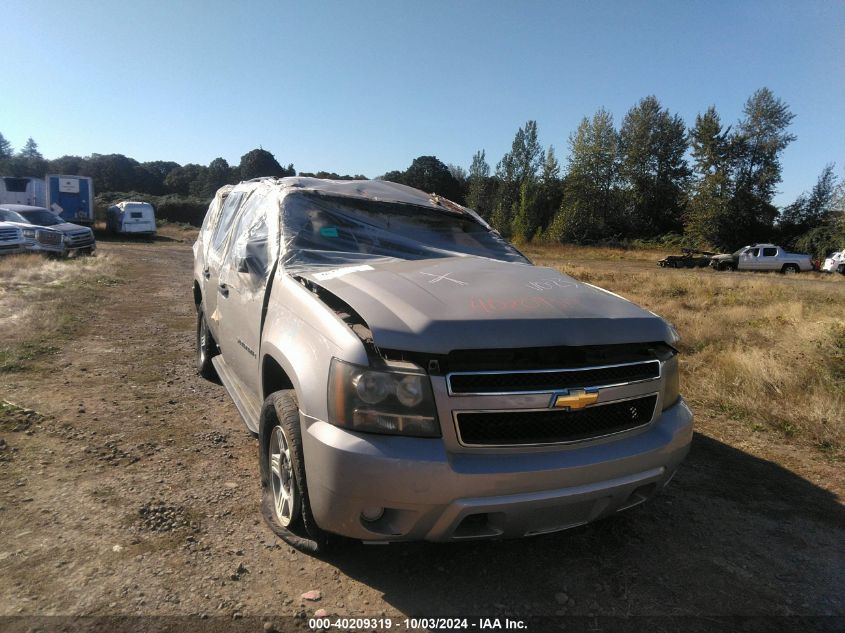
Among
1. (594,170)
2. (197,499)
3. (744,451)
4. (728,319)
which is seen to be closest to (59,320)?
(197,499)

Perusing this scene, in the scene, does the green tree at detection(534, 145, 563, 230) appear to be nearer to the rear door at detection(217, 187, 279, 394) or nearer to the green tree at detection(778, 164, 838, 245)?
the green tree at detection(778, 164, 838, 245)

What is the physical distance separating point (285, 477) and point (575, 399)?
1434 mm

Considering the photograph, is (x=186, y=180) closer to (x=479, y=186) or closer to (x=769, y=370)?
(x=479, y=186)

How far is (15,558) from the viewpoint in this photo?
2418 millimetres

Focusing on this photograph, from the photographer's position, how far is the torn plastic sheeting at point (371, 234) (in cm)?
329

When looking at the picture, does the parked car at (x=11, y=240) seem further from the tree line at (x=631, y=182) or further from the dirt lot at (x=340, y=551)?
the tree line at (x=631, y=182)

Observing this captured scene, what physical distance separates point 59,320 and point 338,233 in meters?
5.93

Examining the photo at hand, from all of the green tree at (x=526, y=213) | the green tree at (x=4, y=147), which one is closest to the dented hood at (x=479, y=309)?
the green tree at (x=526, y=213)

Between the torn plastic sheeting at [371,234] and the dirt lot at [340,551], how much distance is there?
4.91 ft

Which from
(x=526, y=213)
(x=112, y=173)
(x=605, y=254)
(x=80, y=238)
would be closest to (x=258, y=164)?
(x=112, y=173)

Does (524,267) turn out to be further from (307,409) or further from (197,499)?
(197,499)

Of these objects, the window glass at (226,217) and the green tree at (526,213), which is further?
the green tree at (526,213)

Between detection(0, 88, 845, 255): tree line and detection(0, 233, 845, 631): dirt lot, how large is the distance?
136ft

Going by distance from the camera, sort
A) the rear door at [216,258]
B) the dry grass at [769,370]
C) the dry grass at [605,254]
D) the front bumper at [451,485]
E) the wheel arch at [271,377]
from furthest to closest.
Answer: the dry grass at [605,254] < the dry grass at [769,370] < the rear door at [216,258] < the wheel arch at [271,377] < the front bumper at [451,485]
